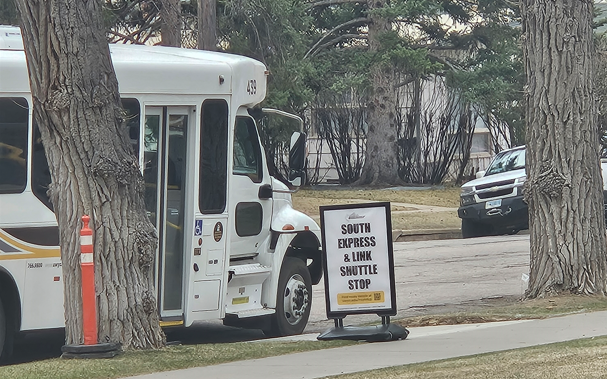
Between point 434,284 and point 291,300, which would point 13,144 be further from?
point 434,284

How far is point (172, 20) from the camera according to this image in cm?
2394

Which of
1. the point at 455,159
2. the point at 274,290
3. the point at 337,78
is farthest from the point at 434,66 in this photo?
the point at 274,290

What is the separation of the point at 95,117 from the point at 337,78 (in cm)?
2394

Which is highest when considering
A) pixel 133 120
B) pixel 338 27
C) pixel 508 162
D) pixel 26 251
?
pixel 338 27

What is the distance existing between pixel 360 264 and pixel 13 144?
3.14 metres

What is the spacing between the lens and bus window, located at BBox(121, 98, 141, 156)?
9383mm

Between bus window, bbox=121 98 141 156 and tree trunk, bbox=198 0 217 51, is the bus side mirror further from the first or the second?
tree trunk, bbox=198 0 217 51

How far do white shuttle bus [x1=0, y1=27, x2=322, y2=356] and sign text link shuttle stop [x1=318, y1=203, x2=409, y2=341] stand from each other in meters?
1.19

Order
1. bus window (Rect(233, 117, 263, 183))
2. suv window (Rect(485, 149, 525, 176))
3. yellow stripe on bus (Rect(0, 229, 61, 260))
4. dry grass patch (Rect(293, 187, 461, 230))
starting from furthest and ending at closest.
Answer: dry grass patch (Rect(293, 187, 461, 230))
suv window (Rect(485, 149, 525, 176))
bus window (Rect(233, 117, 263, 183))
yellow stripe on bus (Rect(0, 229, 61, 260))

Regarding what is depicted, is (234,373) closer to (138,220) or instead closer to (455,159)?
(138,220)

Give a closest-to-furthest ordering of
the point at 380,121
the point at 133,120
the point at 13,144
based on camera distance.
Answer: the point at 13,144 < the point at 133,120 < the point at 380,121

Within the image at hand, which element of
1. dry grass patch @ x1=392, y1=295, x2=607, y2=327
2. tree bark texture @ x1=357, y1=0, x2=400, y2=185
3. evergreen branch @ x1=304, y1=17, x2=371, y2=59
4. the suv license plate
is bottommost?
dry grass patch @ x1=392, y1=295, x2=607, y2=327

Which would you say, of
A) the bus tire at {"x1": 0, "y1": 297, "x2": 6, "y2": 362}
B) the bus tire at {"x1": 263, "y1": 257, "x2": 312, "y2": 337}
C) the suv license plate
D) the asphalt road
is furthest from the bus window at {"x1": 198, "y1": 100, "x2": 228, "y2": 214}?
the suv license plate

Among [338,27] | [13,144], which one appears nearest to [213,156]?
[13,144]
